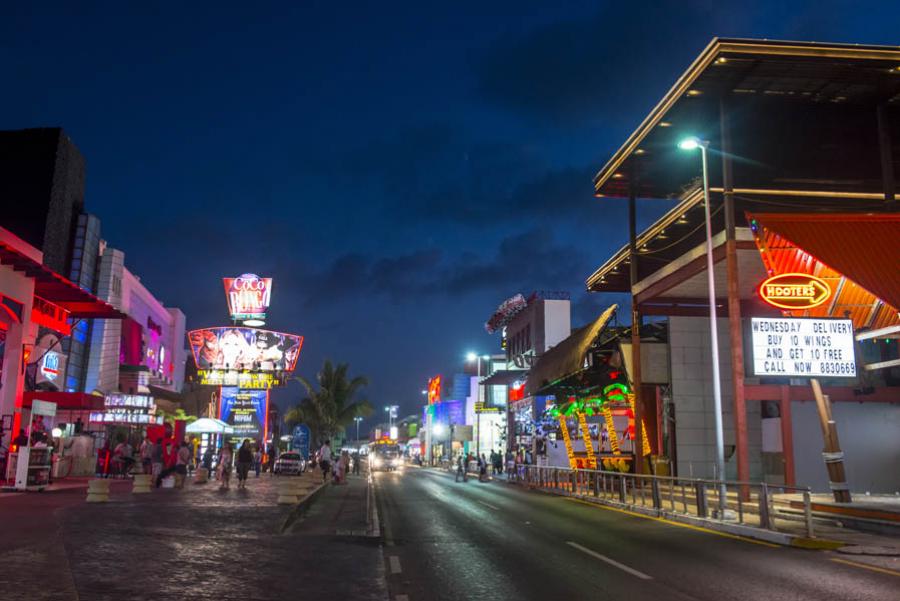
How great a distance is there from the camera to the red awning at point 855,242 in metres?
18.5

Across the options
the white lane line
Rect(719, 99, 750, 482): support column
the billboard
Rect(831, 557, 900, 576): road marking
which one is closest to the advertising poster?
the billboard

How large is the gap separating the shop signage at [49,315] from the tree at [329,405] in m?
30.8

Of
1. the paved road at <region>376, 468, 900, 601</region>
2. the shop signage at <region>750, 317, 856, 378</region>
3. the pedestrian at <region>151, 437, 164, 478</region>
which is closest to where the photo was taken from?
the paved road at <region>376, 468, 900, 601</region>

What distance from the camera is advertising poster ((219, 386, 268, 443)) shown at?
55188 millimetres

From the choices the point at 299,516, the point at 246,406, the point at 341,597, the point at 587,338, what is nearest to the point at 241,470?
the point at 299,516

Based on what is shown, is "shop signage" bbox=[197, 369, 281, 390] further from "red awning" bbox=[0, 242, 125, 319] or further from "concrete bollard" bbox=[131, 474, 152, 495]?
"concrete bollard" bbox=[131, 474, 152, 495]

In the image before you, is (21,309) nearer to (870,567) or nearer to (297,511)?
(297,511)

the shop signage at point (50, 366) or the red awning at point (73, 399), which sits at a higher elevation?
the shop signage at point (50, 366)

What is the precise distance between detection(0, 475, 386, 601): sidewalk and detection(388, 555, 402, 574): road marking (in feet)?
0.83

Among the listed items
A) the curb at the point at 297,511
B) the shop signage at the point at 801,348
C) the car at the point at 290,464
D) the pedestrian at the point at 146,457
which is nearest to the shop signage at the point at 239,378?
the car at the point at 290,464

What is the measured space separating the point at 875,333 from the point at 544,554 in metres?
14.2

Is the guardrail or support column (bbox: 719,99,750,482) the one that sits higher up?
support column (bbox: 719,99,750,482)

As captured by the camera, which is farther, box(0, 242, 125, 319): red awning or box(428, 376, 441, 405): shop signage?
box(428, 376, 441, 405): shop signage

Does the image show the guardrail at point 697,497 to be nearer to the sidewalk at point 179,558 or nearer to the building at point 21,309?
the sidewalk at point 179,558
